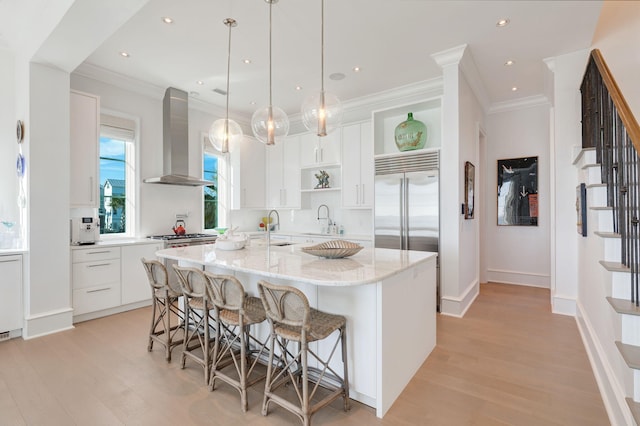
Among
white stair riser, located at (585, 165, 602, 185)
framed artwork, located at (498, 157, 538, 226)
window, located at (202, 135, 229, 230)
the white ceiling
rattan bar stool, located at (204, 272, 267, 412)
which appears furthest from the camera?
window, located at (202, 135, 229, 230)

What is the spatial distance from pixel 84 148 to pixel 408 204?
413 cm

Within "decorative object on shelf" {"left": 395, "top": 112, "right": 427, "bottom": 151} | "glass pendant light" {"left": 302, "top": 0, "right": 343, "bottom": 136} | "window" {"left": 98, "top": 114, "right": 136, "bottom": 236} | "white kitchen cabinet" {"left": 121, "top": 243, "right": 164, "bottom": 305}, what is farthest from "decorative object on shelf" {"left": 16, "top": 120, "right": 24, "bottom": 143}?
"decorative object on shelf" {"left": 395, "top": 112, "right": 427, "bottom": 151}

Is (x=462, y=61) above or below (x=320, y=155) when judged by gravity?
above

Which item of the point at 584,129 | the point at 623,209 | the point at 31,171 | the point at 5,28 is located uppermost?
the point at 5,28

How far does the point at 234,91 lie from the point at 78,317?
3685 millimetres

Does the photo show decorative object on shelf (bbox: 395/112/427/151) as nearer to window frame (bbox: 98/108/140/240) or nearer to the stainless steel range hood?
the stainless steel range hood

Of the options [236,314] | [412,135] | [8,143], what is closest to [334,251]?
[236,314]

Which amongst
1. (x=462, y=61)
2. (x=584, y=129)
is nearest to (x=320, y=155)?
(x=462, y=61)

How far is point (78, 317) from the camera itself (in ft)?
12.0

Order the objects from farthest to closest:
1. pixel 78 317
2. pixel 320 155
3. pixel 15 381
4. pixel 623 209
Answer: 1. pixel 320 155
2. pixel 78 317
3. pixel 15 381
4. pixel 623 209

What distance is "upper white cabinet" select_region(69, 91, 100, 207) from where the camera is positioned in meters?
3.69

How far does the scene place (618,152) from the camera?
210 centimetres

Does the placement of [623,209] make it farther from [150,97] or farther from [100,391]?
[150,97]

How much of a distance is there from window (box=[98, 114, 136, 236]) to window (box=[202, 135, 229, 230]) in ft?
3.78
